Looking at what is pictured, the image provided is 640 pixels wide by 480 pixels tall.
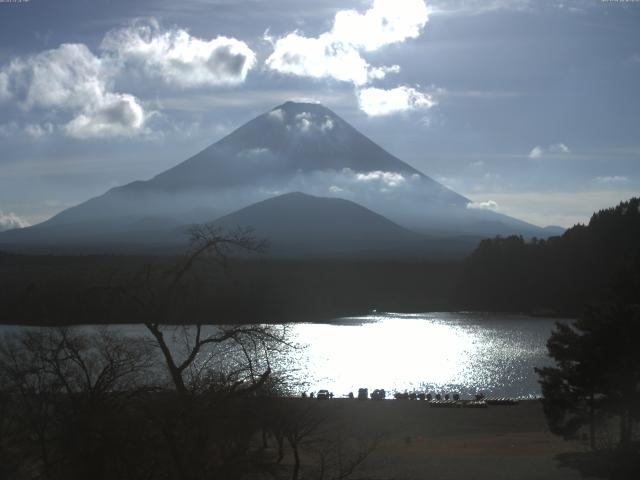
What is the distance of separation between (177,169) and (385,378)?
470ft

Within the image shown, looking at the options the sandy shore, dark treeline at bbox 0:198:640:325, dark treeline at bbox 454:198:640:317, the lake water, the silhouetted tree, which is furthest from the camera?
dark treeline at bbox 454:198:640:317

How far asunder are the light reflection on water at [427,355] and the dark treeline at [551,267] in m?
6.25

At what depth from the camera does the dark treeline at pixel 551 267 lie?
1873 inches

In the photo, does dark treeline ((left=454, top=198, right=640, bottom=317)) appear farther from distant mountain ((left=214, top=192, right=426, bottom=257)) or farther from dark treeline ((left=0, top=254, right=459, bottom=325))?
distant mountain ((left=214, top=192, right=426, bottom=257))

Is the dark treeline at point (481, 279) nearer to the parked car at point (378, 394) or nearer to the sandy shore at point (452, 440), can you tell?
the parked car at point (378, 394)

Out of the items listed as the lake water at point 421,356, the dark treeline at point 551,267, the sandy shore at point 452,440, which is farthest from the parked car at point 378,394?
the dark treeline at point 551,267

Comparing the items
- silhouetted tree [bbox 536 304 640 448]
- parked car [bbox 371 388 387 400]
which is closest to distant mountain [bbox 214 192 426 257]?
parked car [bbox 371 388 387 400]

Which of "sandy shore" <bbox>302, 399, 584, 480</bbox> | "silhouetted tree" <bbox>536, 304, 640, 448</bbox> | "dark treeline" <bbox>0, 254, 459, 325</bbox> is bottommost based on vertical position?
"sandy shore" <bbox>302, 399, 584, 480</bbox>

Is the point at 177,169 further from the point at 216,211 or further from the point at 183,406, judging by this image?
the point at 183,406

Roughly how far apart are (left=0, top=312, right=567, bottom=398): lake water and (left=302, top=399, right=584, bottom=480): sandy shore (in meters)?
2.47

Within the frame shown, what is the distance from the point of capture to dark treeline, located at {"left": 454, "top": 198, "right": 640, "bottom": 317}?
156ft

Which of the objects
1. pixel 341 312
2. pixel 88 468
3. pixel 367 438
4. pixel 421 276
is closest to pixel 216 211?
pixel 421 276

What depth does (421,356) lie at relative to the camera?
2967 cm

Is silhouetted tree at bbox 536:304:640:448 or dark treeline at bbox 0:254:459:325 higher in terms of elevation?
dark treeline at bbox 0:254:459:325
